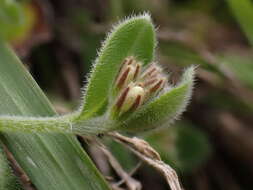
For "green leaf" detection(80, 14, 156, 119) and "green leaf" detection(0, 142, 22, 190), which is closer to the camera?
"green leaf" detection(0, 142, 22, 190)

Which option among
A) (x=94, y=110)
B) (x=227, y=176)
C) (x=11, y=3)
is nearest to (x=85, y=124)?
(x=94, y=110)

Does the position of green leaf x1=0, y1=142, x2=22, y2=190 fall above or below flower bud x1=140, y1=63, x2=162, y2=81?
below

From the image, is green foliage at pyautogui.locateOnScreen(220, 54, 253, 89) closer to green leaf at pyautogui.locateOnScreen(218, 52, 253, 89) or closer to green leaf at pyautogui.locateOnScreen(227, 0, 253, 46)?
green leaf at pyautogui.locateOnScreen(218, 52, 253, 89)

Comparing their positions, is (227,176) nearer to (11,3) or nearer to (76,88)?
(76,88)

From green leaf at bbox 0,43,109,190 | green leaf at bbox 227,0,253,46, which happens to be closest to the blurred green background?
green leaf at bbox 227,0,253,46

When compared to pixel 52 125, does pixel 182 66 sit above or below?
below

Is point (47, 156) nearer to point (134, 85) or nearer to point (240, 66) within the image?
point (134, 85)

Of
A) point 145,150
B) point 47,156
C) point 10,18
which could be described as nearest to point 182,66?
point 10,18

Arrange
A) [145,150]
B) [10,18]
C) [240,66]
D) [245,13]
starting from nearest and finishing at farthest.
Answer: [145,150] → [10,18] → [245,13] → [240,66]
